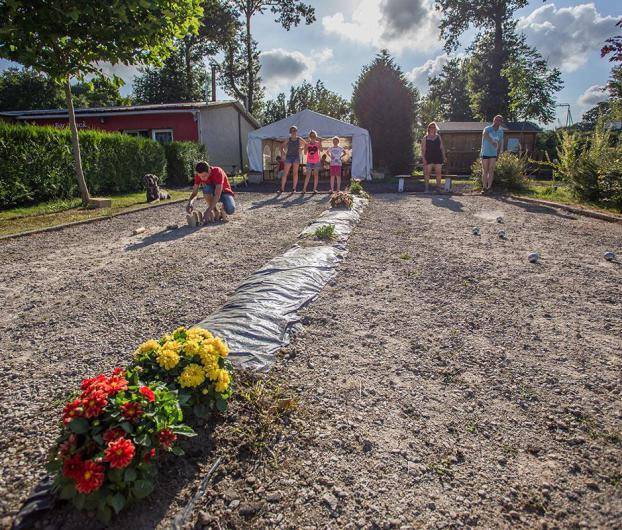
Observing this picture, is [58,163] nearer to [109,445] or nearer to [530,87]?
[109,445]

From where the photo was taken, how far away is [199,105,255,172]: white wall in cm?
1947

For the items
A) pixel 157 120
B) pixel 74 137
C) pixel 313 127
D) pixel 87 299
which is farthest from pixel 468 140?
pixel 87 299

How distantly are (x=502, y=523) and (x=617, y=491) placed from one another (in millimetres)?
498

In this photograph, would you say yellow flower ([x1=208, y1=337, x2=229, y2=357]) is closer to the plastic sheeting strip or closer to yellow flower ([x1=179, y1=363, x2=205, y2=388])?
yellow flower ([x1=179, y1=363, x2=205, y2=388])

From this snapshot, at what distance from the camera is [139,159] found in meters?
12.4

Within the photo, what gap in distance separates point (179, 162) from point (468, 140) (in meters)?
→ 19.1

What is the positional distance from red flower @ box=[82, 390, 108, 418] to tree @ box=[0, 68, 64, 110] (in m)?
46.6

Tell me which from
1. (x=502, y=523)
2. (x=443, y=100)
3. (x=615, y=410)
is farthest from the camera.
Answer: (x=443, y=100)

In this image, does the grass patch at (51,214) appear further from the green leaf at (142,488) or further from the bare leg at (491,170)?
the bare leg at (491,170)

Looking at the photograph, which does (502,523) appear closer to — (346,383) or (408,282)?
(346,383)

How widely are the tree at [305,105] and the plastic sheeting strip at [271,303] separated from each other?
35.4m

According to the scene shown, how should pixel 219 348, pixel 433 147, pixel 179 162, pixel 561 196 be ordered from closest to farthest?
1. pixel 219 348
2. pixel 561 196
3. pixel 433 147
4. pixel 179 162

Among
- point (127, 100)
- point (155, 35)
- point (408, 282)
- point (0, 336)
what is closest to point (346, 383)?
point (408, 282)

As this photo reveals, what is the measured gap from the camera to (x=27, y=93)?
128ft
